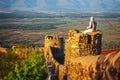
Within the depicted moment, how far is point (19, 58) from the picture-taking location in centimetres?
3444

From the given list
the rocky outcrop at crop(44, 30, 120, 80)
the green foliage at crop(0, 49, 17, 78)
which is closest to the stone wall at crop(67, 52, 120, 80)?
the rocky outcrop at crop(44, 30, 120, 80)

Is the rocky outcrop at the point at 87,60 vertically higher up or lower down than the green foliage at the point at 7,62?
higher up

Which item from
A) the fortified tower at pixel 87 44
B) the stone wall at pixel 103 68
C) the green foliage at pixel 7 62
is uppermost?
the stone wall at pixel 103 68

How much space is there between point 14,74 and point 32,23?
107 metres

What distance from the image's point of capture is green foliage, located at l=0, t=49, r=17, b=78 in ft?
86.8

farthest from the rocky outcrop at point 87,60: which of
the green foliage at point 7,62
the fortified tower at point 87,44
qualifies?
the green foliage at point 7,62

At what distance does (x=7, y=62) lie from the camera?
29.9m

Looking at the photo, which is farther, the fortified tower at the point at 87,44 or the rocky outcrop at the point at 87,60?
the fortified tower at the point at 87,44

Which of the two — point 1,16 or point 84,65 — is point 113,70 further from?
point 1,16

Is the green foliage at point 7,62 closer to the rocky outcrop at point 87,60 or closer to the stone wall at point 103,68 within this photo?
the rocky outcrop at point 87,60

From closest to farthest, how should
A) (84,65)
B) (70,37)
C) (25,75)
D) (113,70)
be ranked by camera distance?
(113,70)
(84,65)
(70,37)
(25,75)

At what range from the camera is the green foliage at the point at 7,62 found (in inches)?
1042

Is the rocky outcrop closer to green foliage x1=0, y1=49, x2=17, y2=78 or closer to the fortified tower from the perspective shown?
the fortified tower

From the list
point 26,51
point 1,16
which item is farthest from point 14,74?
point 1,16
